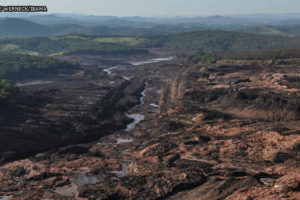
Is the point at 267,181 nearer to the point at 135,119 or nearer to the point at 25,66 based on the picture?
the point at 135,119

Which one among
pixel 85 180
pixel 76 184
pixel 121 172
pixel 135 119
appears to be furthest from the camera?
pixel 135 119

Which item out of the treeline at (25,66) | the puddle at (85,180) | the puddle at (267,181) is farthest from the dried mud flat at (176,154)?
the treeline at (25,66)

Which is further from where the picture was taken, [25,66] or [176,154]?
[25,66]

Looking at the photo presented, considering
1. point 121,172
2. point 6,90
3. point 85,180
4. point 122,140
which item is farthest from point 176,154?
point 6,90

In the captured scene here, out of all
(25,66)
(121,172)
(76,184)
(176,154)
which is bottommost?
(76,184)

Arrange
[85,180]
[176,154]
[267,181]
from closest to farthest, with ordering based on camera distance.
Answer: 1. [267,181]
2. [85,180]
3. [176,154]

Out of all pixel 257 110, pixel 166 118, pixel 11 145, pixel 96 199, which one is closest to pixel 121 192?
pixel 96 199

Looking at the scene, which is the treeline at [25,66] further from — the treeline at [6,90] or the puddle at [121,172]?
the puddle at [121,172]

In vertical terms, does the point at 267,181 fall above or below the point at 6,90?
below
